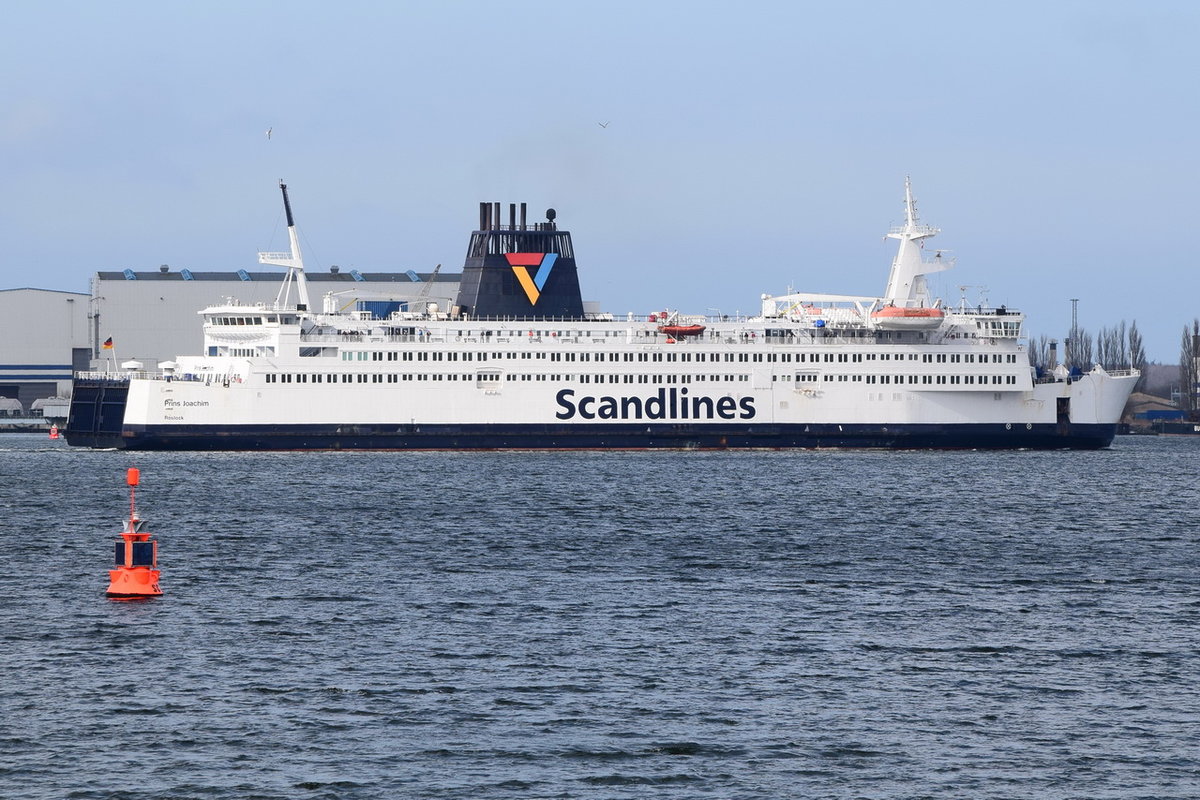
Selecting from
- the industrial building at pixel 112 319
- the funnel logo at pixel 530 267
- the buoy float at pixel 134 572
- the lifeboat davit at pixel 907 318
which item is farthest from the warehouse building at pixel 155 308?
the buoy float at pixel 134 572

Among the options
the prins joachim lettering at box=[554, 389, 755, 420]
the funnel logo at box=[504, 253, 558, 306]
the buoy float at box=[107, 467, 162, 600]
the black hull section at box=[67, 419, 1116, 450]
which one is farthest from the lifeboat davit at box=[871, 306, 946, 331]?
the buoy float at box=[107, 467, 162, 600]

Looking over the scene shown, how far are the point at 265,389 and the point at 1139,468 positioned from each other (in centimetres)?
3426

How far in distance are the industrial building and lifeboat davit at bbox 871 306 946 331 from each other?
165 ft

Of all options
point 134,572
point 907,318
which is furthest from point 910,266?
point 134,572

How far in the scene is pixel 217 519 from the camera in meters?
39.8

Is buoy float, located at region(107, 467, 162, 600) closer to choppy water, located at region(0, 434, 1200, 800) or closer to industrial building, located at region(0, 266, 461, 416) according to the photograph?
choppy water, located at region(0, 434, 1200, 800)

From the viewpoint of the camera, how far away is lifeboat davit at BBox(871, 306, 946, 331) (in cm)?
6838

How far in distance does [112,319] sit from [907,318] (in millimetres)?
65369

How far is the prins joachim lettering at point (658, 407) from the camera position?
67000mm

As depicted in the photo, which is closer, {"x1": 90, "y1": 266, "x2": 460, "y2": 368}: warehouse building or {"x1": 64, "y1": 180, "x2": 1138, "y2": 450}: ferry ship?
{"x1": 64, "y1": 180, "x2": 1138, "y2": 450}: ferry ship

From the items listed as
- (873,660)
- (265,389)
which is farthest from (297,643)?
(265,389)

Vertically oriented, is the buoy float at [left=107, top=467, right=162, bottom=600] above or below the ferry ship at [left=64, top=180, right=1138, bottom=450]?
below

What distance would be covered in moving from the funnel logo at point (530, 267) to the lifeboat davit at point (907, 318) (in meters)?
14.0

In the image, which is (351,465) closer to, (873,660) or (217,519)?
(217,519)
